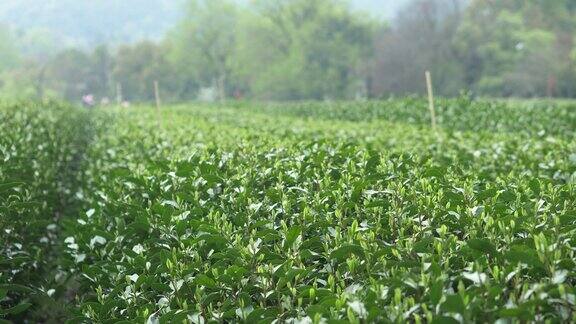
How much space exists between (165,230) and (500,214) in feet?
5.94

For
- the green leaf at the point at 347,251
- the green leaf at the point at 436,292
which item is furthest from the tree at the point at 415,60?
the green leaf at the point at 436,292

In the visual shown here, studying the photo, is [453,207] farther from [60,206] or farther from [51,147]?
A: [51,147]

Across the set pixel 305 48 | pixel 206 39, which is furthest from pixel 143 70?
pixel 305 48

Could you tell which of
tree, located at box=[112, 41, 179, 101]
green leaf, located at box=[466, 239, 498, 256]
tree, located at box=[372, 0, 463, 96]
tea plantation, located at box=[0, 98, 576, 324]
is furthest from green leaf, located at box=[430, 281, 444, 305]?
tree, located at box=[112, 41, 179, 101]

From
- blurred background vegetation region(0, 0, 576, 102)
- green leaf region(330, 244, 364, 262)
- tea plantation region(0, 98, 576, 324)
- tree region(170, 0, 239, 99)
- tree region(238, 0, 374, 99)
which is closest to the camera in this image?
tea plantation region(0, 98, 576, 324)

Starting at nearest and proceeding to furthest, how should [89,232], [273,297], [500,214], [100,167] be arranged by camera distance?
[273,297]
[500,214]
[89,232]
[100,167]

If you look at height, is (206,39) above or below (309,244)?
above

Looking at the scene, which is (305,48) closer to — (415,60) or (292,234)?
(415,60)

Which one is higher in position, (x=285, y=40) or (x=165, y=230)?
(x=285, y=40)

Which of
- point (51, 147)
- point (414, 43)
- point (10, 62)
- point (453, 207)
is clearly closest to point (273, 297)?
point (453, 207)

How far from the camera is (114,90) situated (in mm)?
82188

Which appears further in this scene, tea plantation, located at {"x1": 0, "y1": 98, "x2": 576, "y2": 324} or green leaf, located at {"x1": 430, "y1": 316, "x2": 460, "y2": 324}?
tea plantation, located at {"x1": 0, "y1": 98, "x2": 576, "y2": 324}

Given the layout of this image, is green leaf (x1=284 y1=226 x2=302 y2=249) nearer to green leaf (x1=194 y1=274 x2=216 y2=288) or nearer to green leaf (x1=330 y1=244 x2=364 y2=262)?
green leaf (x1=330 y1=244 x2=364 y2=262)

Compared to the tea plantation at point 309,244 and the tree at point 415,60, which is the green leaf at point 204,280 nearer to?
the tea plantation at point 309,244
